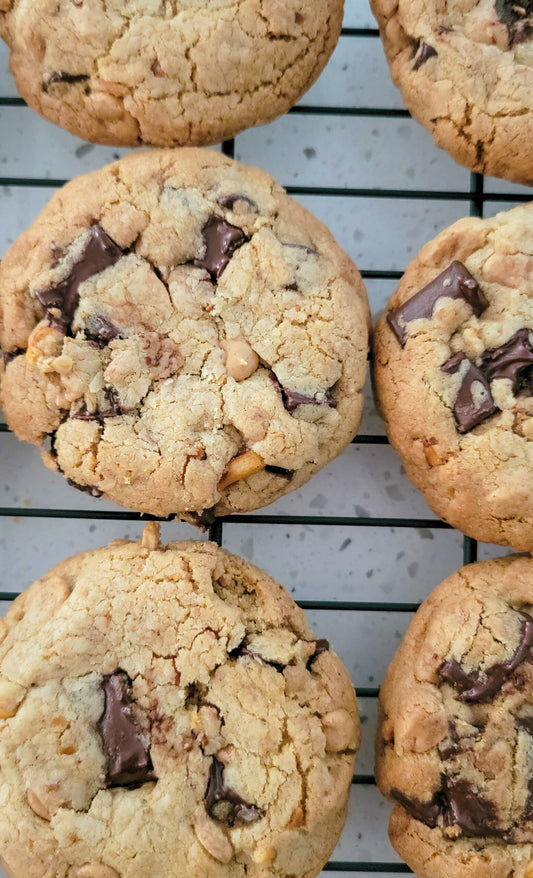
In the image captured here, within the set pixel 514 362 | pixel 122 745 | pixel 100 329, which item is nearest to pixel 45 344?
pixel 100 329

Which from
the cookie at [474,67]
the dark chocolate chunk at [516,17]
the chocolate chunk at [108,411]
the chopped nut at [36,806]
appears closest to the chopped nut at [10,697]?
the chopped nut at [36,806]

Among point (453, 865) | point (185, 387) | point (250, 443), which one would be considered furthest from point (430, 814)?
point (185, 387)

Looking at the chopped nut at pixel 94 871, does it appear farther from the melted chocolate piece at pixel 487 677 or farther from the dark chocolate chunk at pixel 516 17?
the dark chocolate chunk at pixel 516 17

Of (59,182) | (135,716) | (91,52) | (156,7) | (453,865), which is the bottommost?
(453,865)

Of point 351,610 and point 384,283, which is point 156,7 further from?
point 351,610

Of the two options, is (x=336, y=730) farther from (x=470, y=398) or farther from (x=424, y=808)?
(x=470, y=398)
